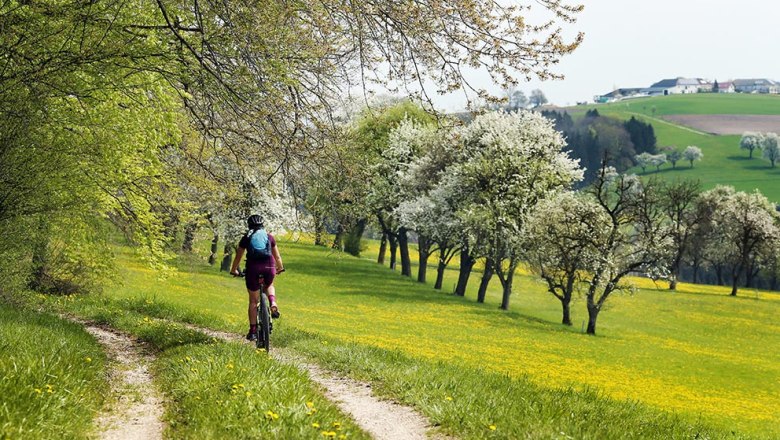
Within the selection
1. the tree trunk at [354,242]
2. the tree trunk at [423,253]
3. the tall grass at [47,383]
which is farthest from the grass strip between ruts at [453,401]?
the tree trunk at [354,242]

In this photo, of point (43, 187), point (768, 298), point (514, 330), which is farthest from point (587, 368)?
point (768, 298)

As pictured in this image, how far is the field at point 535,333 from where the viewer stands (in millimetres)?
25141

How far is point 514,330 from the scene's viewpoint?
4269 centimetres

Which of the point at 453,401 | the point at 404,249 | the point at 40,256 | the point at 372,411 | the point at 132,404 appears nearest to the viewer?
the point at 132,404

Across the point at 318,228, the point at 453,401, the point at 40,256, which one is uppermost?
the point at 318,228

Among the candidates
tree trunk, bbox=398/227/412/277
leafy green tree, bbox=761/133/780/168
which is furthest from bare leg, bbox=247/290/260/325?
leafy green tree, bbox=761/133/780/168

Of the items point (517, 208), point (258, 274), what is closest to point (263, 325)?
point (258, 274)

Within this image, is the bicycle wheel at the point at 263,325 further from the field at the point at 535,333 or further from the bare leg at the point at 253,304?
the field at the point at 535,333

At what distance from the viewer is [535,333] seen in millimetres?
42875

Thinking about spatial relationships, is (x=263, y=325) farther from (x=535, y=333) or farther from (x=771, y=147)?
(x=771, y=147)

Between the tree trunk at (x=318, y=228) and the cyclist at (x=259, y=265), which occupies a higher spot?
the tree trunk at (x=318, y=228)

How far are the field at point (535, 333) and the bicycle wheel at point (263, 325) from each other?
117 cm

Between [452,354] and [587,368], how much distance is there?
21.8 ft

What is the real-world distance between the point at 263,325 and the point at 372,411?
13.1 feet
